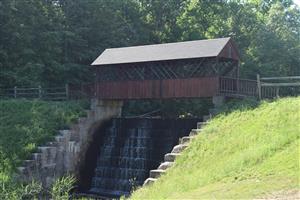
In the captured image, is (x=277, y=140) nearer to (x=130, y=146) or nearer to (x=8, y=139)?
(x=130, y=146)

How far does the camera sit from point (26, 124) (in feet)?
87.4

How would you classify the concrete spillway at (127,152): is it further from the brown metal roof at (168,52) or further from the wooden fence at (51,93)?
the brown metal roof at (168,52)

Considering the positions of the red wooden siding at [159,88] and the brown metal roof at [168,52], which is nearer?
the red wooden siding at [159,88]

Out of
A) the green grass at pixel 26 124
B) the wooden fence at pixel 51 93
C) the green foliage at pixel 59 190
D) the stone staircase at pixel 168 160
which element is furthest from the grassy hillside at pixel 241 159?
the wooden fence at pixel 51 93

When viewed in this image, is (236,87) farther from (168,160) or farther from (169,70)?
(168,160)

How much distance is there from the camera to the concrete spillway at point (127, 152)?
2509 cm

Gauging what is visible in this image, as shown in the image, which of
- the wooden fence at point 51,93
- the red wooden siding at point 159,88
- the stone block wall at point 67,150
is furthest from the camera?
the wooden fence at point 51,93

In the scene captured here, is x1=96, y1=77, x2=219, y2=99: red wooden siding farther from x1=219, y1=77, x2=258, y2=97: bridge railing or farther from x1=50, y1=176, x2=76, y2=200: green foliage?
x1=50, y1=176, x2=76, y2=200: green foliage

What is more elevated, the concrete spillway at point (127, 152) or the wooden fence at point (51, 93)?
the wooden fence at point (51, 93)

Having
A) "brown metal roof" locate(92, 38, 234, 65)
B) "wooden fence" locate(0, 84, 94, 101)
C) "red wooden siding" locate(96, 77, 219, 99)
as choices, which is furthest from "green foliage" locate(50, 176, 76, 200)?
"brown metal roof" locate(92, 38, 234, 65)

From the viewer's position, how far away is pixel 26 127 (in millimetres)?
26172

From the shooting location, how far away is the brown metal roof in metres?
25.0

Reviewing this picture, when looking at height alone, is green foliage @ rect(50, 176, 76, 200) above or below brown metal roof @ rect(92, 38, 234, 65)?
below

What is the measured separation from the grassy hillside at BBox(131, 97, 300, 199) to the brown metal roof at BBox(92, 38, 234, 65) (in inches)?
174
